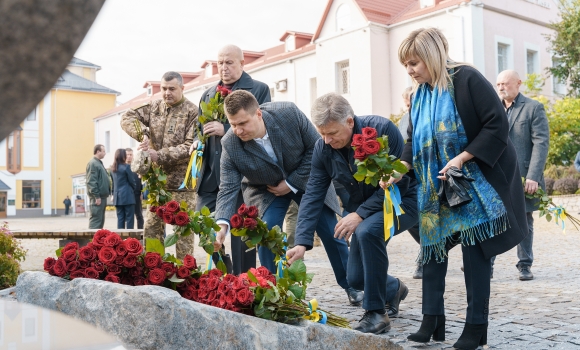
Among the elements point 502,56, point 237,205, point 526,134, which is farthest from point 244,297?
Result: point 502,56

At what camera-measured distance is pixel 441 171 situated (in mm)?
3664

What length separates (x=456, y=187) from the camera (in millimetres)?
3609

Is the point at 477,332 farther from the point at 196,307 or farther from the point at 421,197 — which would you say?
the point at 196,307

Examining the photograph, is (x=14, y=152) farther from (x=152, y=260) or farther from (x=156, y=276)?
(x=152, y=260)

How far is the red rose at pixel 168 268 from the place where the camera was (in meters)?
3.39

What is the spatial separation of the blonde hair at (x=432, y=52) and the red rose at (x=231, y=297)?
174 centimetres

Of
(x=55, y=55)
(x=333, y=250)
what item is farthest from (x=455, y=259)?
(x=55, y=55)

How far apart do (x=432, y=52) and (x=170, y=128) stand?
3575 millimetres

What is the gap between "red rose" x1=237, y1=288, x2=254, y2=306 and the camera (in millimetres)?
3117

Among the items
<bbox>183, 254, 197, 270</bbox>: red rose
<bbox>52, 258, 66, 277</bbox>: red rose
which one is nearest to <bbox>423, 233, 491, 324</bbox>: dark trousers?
<bbox>183, 254, 197, 270</bbox>: red rose

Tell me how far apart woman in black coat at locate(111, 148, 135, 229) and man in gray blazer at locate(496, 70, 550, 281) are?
699 centimetres

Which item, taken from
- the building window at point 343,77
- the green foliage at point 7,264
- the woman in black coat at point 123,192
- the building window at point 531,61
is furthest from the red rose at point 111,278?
the building window at point 531,61

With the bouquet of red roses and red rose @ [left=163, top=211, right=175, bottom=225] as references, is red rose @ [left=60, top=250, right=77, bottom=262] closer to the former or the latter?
red rose @ [left=163, top=211, right=175, bottom=225]

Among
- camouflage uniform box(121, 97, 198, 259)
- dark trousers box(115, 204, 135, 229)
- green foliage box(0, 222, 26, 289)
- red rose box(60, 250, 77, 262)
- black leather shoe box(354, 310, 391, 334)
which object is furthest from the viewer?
dark trousers box(115, 204, 135, 229)
